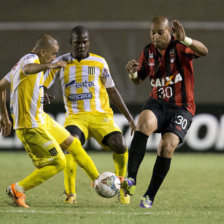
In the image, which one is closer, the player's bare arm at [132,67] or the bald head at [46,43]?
the bald head at [46,43]

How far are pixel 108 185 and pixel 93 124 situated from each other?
1.02m

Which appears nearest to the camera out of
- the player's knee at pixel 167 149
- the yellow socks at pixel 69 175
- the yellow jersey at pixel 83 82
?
the player's knee at pixel 167 149

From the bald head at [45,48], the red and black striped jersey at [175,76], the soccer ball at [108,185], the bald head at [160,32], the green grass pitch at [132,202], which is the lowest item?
the green grass pitch at [132,202]

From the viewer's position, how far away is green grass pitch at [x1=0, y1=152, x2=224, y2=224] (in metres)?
5.41

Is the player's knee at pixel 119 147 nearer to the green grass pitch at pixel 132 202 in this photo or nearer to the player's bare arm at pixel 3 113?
the green grass pitch at pixel 132 202

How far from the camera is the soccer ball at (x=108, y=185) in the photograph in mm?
6215

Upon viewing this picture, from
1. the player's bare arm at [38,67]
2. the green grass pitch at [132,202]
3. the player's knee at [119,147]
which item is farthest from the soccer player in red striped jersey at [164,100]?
the player's bare arm at [38,67]

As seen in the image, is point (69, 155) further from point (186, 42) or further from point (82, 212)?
point (186, 42)

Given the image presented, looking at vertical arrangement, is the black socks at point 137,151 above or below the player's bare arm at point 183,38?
below

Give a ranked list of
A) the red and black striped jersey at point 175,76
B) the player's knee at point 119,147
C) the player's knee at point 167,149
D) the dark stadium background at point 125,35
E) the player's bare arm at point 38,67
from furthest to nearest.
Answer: the dark stadium background at point 125,35 → the player's knee at point 119,147 → the red and black striped jersey at point 175,76 → the player's knee at point 167,149 → the player's bare arm at point 38,67

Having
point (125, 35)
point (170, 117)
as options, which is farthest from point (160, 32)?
point (125, 35)

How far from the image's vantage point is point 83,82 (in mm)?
7141

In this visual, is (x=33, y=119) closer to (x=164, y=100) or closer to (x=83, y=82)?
(x=83, y=82)

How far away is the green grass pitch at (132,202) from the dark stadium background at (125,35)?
190 cm
